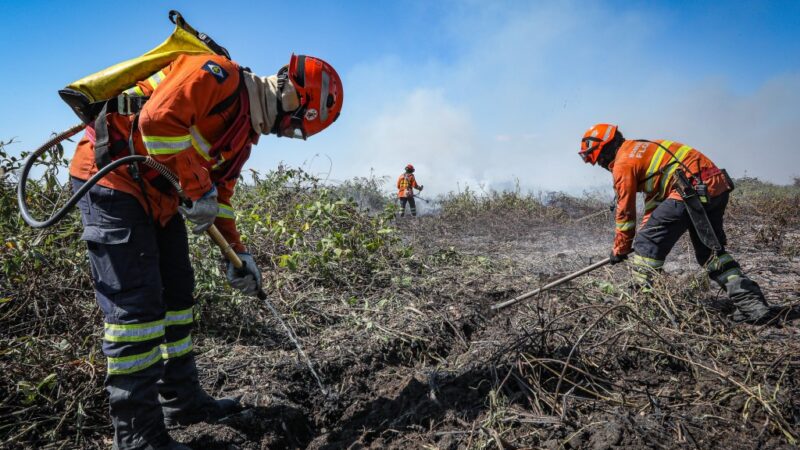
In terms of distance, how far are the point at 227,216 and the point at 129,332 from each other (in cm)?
84

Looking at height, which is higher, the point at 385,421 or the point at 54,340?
the point at 54,340

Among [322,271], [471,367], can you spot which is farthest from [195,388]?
[322,271]

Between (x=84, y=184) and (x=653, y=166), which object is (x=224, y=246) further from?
(x=653, y=166)

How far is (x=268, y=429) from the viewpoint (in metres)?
2.27

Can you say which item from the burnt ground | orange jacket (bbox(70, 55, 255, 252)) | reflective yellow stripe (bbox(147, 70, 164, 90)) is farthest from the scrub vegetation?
reflective yellow stripe (bbox(147, 70, 164, 90))

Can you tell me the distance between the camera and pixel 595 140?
4.25 metres

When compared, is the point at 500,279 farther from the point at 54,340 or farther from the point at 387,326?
the point at 54,340

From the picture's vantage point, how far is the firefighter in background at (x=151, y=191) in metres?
1.85

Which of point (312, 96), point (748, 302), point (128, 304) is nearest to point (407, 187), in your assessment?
point (748, 302)

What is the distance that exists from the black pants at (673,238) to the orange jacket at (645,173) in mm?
108

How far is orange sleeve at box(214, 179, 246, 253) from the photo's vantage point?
247cm

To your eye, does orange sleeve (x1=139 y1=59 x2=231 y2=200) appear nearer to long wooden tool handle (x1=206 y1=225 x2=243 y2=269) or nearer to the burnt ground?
long wooden tool handle (x1=206 y1=225 x2=243 y2=269)

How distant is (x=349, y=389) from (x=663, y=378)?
1.74 metres

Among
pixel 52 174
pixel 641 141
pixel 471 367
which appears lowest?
pixel 471 367
